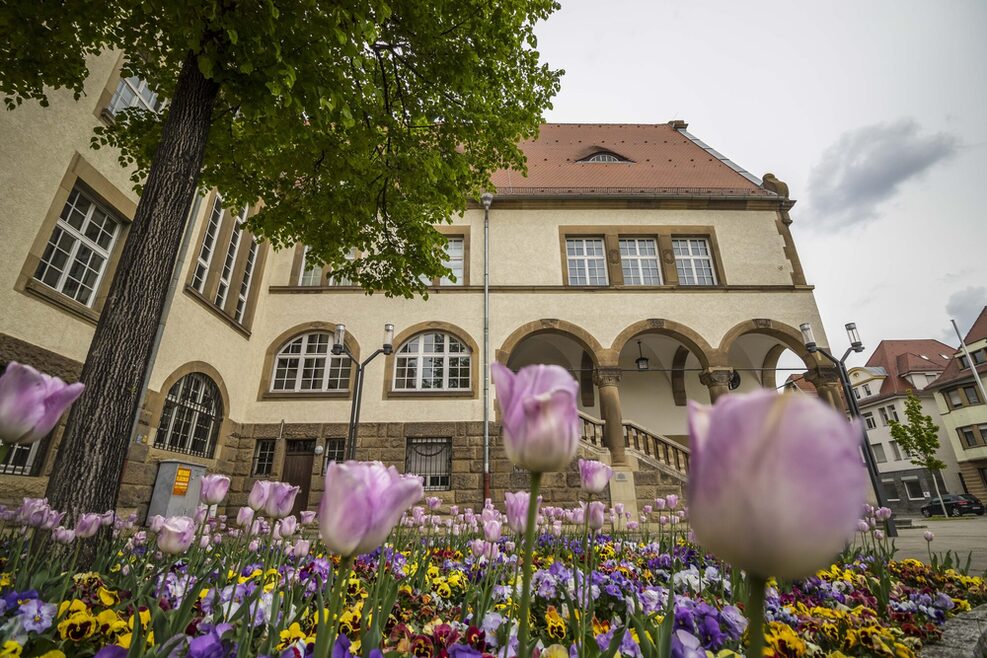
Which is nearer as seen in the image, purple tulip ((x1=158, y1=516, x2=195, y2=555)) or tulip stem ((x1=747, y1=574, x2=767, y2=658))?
tulip stem ((x1=747, y1=574, x2=767, y2=658))

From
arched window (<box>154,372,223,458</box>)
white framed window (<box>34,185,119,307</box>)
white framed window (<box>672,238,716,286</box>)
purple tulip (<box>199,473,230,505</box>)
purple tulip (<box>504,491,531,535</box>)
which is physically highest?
white framed window (<box>672,238,716,286</box>)

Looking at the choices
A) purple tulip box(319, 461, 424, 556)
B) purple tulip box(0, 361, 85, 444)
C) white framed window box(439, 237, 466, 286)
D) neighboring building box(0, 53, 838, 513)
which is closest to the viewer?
purple tulip box(319, 461, 424, 556)

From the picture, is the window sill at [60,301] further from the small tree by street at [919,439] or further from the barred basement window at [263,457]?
the small tree by street at [919,439]

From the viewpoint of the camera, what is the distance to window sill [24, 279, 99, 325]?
666 cm

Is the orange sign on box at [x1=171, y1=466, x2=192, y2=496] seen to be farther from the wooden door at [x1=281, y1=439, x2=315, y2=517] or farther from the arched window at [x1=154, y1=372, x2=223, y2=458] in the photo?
the wooden door at [x1=281, y1=439, x2=315, y2=517]

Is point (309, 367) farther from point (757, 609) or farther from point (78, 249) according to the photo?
point (757, 609)

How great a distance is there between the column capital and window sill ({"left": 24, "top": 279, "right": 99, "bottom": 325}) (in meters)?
10.4

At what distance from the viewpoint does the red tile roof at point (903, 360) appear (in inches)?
1453

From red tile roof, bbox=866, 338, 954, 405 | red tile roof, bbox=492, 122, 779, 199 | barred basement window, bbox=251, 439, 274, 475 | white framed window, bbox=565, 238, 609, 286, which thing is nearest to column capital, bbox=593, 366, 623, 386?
white framed window, bbox=565, 238, 609, 286

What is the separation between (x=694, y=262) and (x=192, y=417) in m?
13.9

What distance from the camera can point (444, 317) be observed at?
13.2 metres

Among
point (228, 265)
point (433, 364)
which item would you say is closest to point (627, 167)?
point (433, 364)

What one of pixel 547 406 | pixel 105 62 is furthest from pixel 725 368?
pixel 105 62

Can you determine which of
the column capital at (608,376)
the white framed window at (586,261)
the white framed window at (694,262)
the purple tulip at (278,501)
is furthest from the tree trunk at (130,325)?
the white framed window at (694,262)
